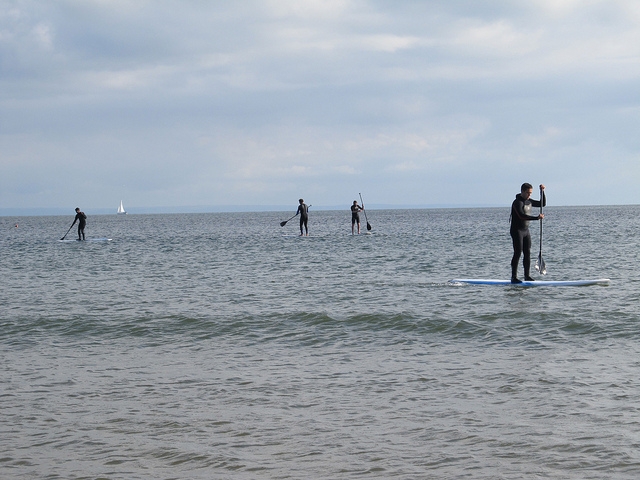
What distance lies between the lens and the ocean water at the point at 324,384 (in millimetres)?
6016

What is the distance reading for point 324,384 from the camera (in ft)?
27.7

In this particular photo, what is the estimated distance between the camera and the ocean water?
6016mm

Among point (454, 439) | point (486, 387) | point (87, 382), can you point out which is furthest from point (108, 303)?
point (454, 439)

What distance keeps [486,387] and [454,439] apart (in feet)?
5.88

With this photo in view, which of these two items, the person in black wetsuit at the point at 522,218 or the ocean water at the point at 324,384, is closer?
the ocean water at the point at 324,384

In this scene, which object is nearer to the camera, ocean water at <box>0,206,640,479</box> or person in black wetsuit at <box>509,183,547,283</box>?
ocean water at <box>0,206,640,479</box>

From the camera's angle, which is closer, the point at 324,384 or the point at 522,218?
the point at 324,384

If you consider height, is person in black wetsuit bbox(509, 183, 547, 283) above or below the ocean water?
above

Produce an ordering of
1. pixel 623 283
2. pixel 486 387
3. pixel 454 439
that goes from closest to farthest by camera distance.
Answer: pixel 454 439
pixel 486 387
pixel 623 283

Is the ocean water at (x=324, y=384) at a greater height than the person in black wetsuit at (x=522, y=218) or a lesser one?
lesser

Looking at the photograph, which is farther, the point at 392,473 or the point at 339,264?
the point at 339,264

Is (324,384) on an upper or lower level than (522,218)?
lower

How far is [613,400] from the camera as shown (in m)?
7.38

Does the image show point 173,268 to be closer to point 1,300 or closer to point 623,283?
point 1,300
